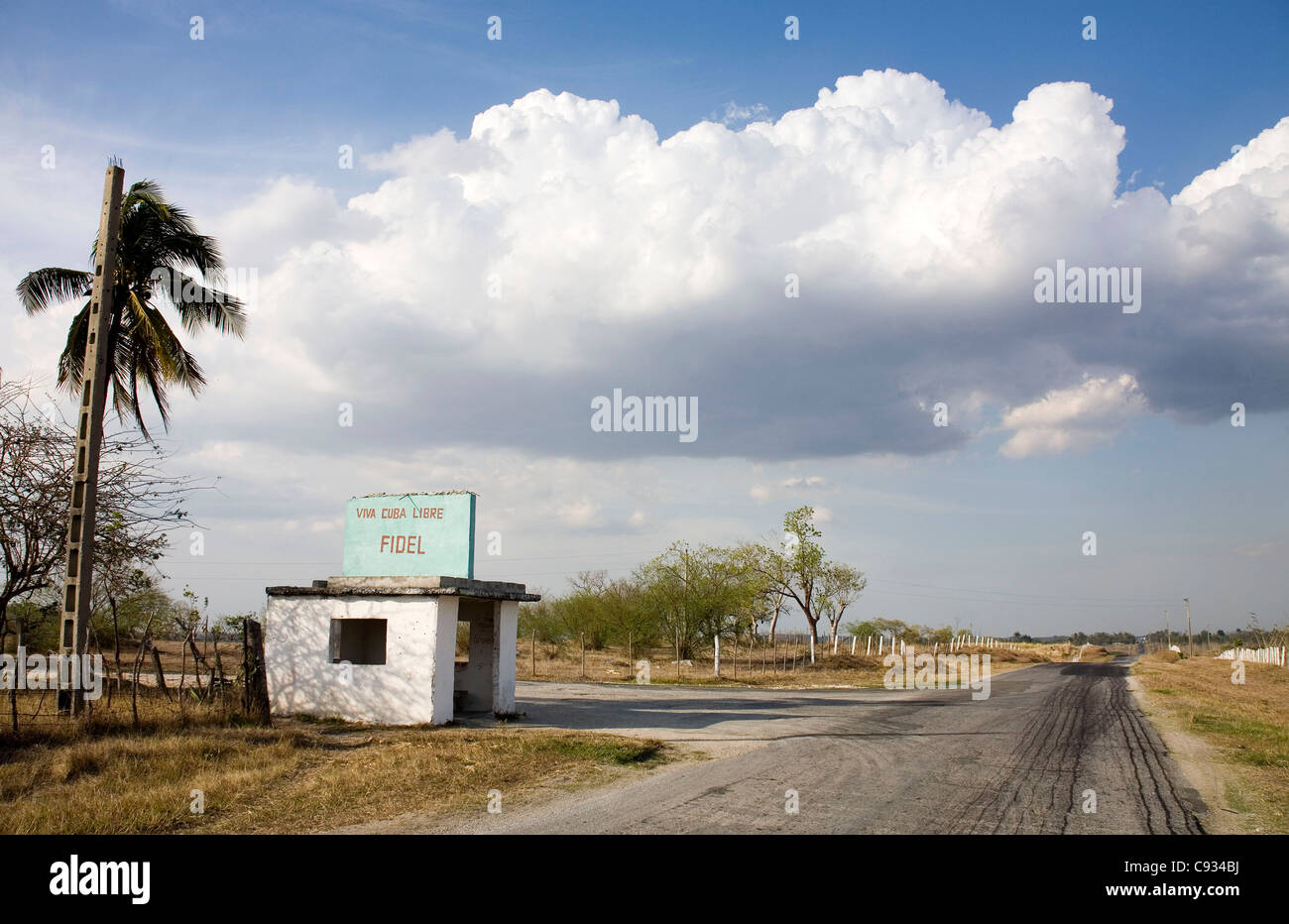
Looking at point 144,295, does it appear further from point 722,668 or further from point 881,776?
point 722,668

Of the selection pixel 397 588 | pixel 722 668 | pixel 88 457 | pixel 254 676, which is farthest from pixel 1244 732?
pixel 722 668

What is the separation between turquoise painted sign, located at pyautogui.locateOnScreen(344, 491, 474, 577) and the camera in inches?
682

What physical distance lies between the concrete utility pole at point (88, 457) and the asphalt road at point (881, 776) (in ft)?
26.9

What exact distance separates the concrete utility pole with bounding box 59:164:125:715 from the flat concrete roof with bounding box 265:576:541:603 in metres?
4.17

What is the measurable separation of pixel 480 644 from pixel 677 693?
960cm

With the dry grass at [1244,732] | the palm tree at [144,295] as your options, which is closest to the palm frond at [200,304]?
the palm tree at [144,295]

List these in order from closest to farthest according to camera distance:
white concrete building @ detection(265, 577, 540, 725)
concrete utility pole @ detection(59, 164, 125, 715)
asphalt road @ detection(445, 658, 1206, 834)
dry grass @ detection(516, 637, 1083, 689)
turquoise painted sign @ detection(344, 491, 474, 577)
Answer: asphalt road @ detection(445, 658, 1206, 834), concrete utility pole @ detection(59, 164, 125, 715), white concrete building @ detection(265, 577, 540, 725), turquoise painted sign @ detection(344, 491, 474, 577), dry grass @ detection(516, 637, 1083, 689)

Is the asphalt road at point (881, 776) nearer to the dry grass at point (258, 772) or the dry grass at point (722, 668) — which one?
the dry grass at point (258, 772)

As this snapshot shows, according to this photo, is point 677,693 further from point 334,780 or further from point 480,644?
point 334,780

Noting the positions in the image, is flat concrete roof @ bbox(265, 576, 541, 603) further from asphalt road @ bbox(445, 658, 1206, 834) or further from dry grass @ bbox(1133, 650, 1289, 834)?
dry grass @ bbox(1133, 650, 1289, 834)

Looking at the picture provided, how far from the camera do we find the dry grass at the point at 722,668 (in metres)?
36.1

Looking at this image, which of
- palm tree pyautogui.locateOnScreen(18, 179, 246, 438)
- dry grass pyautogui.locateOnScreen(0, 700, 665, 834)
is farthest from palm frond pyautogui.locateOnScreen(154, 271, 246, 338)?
dry grass pyautogui.locateOnScreen(0, 700, 665, 834)
